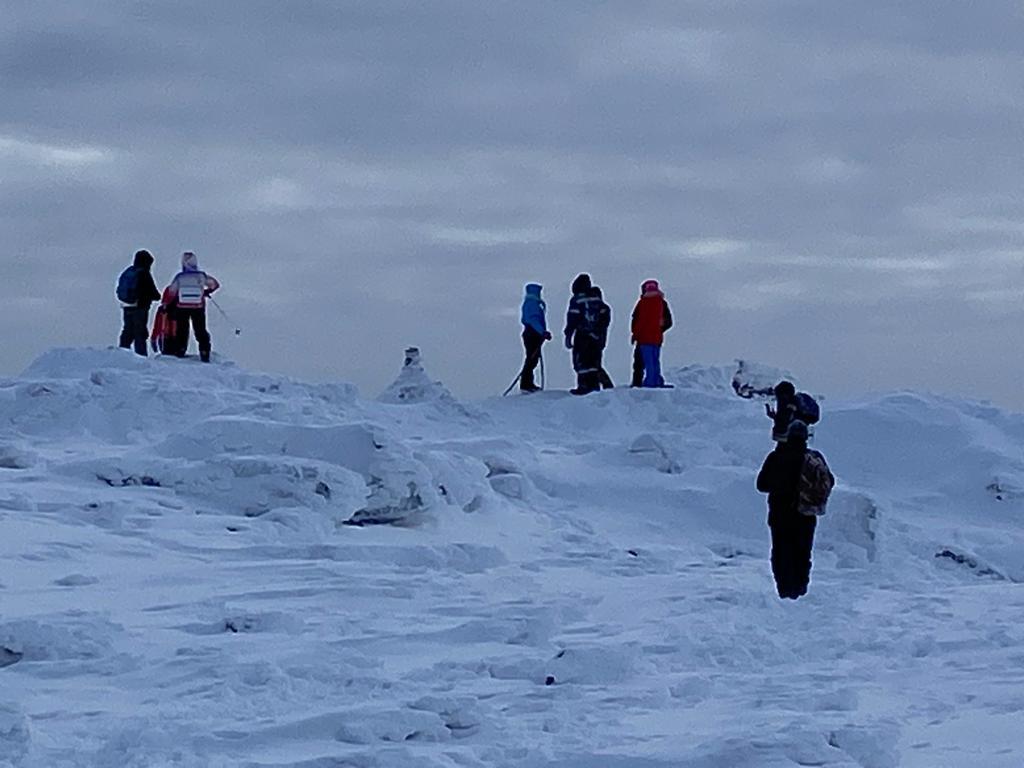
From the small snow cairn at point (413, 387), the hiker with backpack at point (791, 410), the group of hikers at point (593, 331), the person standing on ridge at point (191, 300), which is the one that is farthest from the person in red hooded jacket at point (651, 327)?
the hiker with backpack at point (791, 410)

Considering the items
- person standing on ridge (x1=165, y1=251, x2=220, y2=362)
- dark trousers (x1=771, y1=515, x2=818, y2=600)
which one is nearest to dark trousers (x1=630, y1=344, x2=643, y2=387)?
person standing on ridge (x1=165, y1=251, x2=220, y2=362)

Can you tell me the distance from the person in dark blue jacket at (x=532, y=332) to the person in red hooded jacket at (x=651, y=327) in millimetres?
1273

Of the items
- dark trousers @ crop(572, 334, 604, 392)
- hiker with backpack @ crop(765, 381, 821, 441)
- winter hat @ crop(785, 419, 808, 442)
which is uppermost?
dark trousers @ crop(572, 334, 604, 392)

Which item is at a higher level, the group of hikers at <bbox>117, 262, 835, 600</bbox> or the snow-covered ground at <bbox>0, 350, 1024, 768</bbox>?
the group of hikers at <bbox>117, 262, 835, 600</bbox>

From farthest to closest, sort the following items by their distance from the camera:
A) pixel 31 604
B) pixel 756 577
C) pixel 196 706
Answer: pixel 756 577 → pixel 31 604 → pixel 196 706

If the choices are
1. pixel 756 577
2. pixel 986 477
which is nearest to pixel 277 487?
pixel 756 577

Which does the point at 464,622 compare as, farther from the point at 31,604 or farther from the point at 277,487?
the point at 277,487

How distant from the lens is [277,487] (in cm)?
1332

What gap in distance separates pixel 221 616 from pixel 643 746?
327 centimetres

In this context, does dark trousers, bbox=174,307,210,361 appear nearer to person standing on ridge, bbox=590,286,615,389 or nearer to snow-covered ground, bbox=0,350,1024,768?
snow-covered ground, bbox=0,350,1024,768

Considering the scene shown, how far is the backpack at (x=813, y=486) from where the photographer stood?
1059 centimetres

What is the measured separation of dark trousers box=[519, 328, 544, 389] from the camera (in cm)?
2219

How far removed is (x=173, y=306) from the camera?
21906 millimetres

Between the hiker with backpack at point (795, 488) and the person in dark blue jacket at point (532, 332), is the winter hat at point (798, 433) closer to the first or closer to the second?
the hiker with backpack at point (795, 488)
